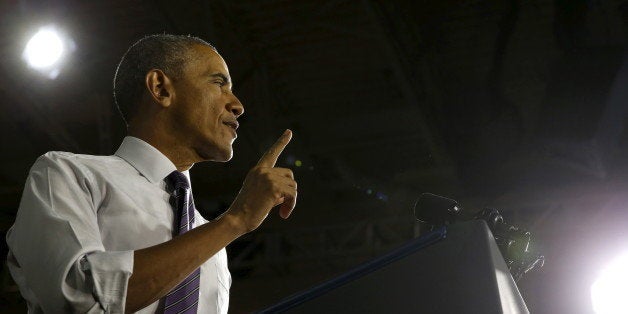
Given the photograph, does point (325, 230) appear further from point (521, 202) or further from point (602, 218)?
point (602, 218)

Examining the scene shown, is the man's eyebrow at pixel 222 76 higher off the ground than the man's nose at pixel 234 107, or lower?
higher

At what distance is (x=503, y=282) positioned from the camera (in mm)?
883

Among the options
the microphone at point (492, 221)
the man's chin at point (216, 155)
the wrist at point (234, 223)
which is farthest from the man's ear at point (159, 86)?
the microphone at point (492, 221)

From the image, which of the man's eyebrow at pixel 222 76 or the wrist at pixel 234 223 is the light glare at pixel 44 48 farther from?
the wrist at pixel 234 223

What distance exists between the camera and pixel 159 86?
4.50 ft

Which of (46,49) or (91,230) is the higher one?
(46,49)

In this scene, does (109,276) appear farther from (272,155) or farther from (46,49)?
(46,49)

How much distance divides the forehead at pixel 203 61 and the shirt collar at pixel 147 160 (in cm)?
17

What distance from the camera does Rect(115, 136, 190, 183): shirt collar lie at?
125cm

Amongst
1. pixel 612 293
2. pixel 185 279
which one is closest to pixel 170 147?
pixel 185 279

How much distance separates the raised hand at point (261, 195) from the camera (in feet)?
3.53

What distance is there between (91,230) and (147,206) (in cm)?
13

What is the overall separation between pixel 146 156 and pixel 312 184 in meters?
5.78

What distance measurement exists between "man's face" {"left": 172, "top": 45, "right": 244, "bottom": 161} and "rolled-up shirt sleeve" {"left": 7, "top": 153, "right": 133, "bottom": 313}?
0.26 metres
